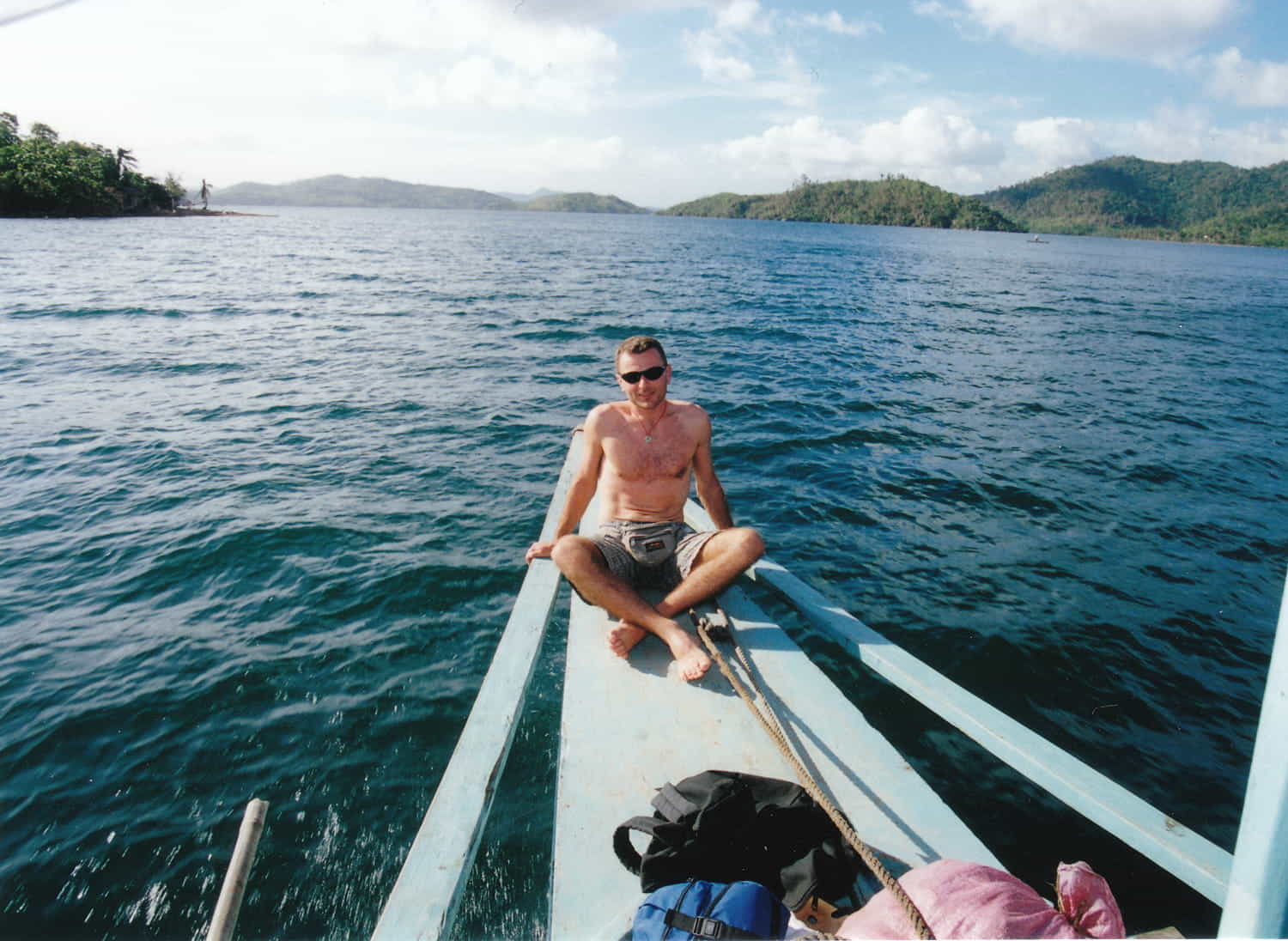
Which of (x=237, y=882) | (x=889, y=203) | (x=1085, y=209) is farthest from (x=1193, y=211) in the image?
(x=237, y=882)

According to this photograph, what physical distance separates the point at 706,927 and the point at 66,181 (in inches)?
3481

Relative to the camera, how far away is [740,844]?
2.21 metres

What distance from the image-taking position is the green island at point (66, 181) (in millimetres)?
58688

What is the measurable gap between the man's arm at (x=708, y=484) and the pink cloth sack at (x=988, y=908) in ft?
8.96

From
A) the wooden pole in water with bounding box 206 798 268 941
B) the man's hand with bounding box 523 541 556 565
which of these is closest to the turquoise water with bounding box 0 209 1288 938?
the man's hand with bounding box 523 541 556 565

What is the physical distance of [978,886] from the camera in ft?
5.76

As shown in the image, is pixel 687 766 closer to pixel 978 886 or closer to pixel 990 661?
pixel 978 886

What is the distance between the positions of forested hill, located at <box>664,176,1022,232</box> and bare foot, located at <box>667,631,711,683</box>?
175 meters

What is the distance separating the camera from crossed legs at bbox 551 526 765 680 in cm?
361

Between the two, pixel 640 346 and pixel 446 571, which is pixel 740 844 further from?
pixel 446 571

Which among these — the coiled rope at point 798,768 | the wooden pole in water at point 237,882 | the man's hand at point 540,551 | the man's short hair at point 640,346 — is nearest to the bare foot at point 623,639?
the coiled rope at point 798,768

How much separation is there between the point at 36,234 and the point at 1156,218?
241 metres

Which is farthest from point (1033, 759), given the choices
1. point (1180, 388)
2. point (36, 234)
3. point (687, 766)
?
point (36, 234)

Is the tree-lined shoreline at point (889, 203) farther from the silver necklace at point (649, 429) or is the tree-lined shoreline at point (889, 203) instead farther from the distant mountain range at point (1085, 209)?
the silver necklace at point (649, 429)
